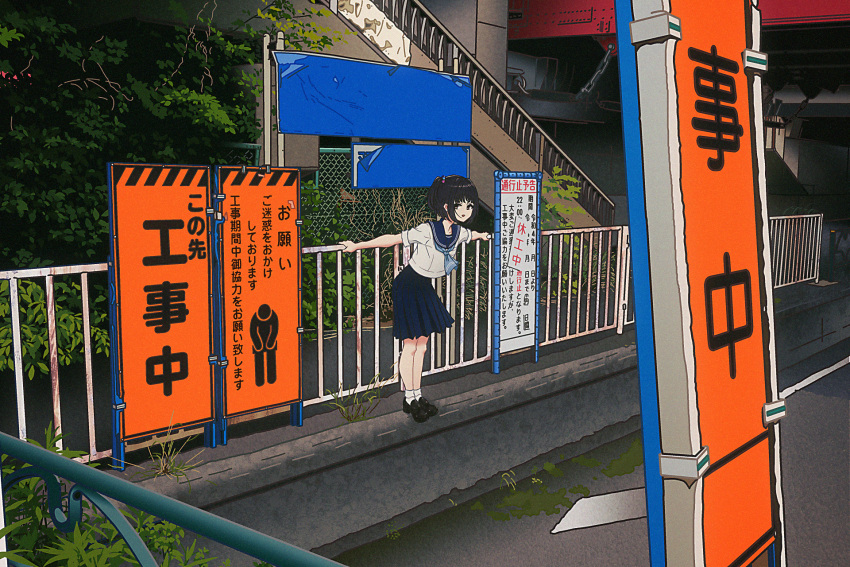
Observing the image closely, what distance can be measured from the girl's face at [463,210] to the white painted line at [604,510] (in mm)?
2459

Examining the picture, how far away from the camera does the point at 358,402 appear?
5273mm

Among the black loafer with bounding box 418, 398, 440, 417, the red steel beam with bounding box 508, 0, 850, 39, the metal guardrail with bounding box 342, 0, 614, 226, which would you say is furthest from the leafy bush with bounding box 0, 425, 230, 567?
the red steel beam with bounding box 508, 0, 850, 39

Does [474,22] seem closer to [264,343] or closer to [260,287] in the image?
[260,287]

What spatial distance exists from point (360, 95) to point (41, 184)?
10.6 feet

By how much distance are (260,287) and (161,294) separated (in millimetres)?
708

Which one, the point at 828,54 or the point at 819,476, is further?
the point at 828,54

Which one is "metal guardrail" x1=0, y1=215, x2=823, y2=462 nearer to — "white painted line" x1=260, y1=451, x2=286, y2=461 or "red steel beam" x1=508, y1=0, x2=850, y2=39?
"white painted line" x1=260, y1=451, x2=286, y2=461

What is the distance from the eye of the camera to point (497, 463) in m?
5.52

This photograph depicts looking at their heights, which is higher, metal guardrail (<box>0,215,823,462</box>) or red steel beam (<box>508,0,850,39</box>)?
red steel beam (<box>508,0,850,39</box>)

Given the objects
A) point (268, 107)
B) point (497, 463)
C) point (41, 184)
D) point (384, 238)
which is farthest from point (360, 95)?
point (497, 463)

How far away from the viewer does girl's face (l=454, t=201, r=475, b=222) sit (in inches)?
215

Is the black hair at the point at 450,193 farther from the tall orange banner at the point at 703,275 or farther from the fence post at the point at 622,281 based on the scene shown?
the tall orange banner at the point at 703,275

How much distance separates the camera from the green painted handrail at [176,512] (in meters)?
1.77

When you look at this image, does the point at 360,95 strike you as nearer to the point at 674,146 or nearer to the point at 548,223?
the point at 548,223
